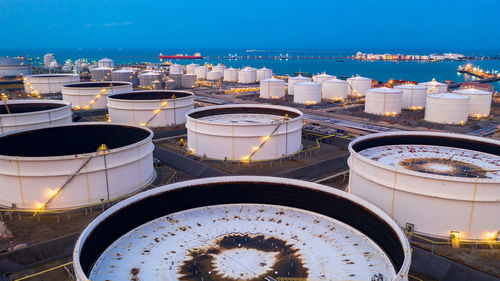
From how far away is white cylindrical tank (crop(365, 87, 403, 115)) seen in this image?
68.9 m

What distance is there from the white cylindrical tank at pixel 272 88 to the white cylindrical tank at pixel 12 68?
279ft

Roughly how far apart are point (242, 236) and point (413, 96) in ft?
223

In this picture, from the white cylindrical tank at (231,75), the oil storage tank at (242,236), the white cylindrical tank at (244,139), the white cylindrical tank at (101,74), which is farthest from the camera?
the white cylindrical tank at (231,75)

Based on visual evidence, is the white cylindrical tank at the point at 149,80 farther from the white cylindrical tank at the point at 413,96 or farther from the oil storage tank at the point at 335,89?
the white cylindrical tank at the point at 413,96

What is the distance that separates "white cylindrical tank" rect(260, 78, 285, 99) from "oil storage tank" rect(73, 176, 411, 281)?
68.2 meters

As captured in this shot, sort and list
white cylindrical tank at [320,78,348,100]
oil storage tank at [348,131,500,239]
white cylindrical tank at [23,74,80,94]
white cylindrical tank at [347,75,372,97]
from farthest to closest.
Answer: white cylindrical tank at [347,75,372,97] → white cylindrical tank at [320,78,348,100] → white cylindrical tank at [23,74,80,94] → oil storage tank at [348,131,500,239]

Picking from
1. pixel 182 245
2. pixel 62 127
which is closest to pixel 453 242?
pixel 182 245

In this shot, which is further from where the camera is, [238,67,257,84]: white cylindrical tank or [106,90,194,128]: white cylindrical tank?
[238,67,257,84]: white cylindrical tank

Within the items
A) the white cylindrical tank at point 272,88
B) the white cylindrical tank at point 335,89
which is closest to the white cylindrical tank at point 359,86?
the white cylindrical tank at point 335,89

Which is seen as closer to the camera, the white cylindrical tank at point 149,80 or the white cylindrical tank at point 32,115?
the white cylindrical tank at point 32,115

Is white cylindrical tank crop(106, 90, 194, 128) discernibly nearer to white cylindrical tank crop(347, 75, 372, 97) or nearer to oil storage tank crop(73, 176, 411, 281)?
oil storage tank crop(73, 176, 411, 281)

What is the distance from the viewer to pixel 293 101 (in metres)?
85.7

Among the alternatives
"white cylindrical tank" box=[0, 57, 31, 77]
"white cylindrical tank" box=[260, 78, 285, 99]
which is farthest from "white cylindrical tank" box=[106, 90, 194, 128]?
"white cylindrical tank" box=[0, 57, 31, 77]

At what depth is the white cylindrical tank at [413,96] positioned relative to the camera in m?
75.7
